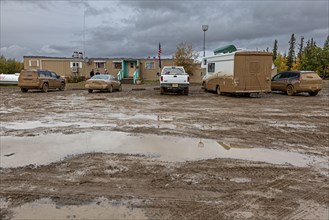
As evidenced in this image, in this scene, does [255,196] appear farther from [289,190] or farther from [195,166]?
[195,166]

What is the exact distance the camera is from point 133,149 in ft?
20.3

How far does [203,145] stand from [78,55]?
124 feet

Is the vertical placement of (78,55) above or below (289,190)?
above

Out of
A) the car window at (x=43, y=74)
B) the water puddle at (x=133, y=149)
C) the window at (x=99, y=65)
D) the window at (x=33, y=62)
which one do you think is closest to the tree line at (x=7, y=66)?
the window at (x=33, y=62)

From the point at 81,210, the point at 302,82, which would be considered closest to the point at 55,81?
the point at 302,82

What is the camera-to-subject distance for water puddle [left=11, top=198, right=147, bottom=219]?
3.39 m

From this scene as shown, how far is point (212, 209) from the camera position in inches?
140

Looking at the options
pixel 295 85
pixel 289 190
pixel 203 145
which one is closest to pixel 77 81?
pixel 295 85

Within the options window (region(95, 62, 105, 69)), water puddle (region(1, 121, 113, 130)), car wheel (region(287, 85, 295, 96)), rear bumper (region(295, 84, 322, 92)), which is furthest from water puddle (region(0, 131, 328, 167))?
window (region(95, 62, 105, 69))

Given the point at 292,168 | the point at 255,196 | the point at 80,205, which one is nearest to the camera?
the point at 80,205

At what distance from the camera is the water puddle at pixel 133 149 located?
5.48m

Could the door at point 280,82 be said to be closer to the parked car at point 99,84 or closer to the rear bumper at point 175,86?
the rear bumper at point 175,86

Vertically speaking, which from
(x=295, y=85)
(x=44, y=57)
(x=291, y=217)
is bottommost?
(x=291, y=217)

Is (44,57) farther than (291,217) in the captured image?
Result: Yes
